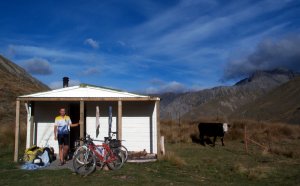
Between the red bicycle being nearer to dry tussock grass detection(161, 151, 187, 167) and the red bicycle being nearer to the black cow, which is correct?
dry tussock grass detection(161, 151, 187, 167)

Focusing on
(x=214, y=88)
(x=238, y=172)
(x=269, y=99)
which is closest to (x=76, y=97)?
(x=238, y=172)

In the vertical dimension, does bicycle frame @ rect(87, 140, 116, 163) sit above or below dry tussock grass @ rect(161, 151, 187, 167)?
above

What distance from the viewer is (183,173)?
11.0 m

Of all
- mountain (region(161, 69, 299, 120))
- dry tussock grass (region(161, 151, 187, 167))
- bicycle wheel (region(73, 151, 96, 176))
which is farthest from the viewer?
mountain (region(161, 69, 299, 120))

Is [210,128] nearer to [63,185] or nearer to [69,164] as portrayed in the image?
[69,164]

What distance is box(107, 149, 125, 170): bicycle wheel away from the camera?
11.1m

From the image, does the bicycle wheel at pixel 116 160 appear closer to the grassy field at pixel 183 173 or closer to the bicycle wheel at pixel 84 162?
the grassy field at pixel 183 173

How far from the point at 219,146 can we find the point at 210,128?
125 centimetres

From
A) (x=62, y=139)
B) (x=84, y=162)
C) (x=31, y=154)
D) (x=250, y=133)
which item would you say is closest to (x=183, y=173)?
(x=84, y=162)

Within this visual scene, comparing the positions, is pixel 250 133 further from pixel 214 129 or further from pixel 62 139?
pixel 62 139

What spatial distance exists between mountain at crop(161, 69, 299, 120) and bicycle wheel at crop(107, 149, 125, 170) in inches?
3292

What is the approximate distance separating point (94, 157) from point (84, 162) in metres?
0.29

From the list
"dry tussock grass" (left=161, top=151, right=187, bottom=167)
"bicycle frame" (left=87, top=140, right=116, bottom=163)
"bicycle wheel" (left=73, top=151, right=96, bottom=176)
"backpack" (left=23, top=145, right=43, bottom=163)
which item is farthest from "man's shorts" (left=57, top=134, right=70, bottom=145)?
"dry tussock grass" (left=161, top=151, right=187, bottom=167)

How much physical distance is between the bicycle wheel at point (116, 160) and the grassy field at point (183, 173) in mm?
185
